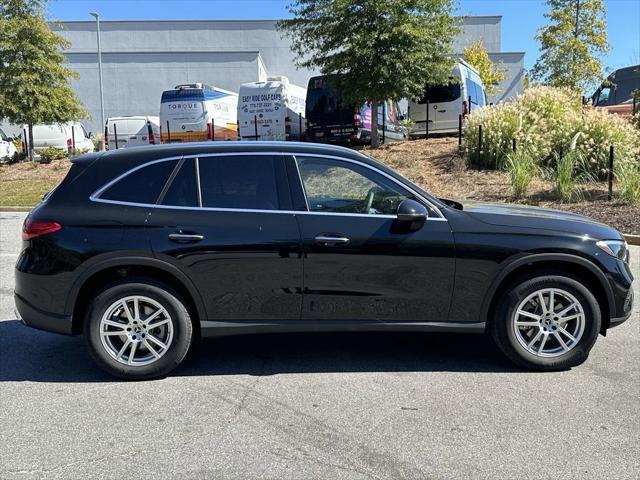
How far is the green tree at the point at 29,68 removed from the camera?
64.2 ft

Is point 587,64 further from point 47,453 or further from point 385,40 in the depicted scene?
point 47,453

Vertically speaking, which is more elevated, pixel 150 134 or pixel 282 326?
pixel 150 134

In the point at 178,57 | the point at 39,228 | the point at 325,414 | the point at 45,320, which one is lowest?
the point at 325,414

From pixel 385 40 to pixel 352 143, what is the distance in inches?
162

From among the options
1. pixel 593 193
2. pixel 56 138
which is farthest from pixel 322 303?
pixel 56 138

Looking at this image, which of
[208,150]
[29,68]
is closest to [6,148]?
[29,68]

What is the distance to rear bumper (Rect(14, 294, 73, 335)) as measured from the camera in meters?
4.26

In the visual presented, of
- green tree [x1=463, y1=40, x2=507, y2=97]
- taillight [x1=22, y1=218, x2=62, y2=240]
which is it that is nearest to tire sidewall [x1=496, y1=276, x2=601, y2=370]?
taillight [x1=22, y1=218, x2=62, y2=240]

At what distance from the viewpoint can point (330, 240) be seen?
419cm

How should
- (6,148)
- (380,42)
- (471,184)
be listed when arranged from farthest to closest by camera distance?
(6,148) → (380,42) → (471,184)

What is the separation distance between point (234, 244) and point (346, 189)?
969mm

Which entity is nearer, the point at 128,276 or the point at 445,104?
the point at 128,276

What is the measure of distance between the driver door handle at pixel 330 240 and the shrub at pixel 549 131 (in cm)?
1131

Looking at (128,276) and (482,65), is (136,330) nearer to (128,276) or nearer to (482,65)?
(128,276)
